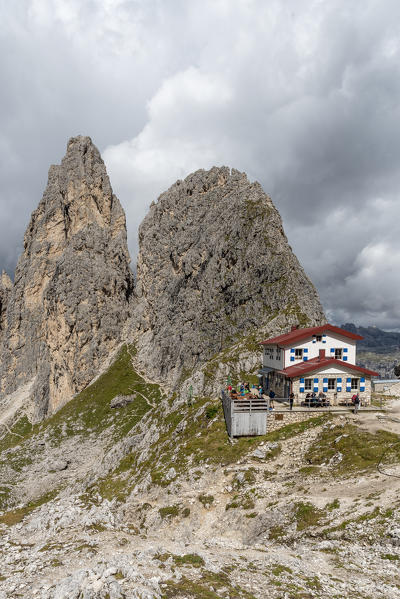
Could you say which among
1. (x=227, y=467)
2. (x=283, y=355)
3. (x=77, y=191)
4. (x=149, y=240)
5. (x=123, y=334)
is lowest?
(x=227, y=467)

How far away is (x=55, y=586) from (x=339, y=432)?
2519 cm

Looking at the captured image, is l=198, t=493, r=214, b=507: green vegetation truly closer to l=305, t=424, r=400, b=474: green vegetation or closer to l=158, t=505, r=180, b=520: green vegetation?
l=158, t=505, r=180, b=520: green vegetation

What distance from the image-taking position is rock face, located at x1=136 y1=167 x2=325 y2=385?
82.0 meters

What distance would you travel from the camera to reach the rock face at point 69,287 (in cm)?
13588

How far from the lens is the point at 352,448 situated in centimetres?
3006

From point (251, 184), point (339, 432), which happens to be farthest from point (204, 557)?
point (251, 184)

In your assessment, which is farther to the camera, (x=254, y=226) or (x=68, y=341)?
(x=68, y=341)

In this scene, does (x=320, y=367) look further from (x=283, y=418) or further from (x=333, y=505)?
(x=333, y=505)

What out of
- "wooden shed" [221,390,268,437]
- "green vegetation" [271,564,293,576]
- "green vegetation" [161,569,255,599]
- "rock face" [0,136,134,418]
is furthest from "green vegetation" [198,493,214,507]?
"rock face" [0,136,134,418]

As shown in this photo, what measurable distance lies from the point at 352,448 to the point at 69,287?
129 m

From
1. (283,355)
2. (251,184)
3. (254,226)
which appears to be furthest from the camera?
(251,184)

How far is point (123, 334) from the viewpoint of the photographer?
139875 millimetres

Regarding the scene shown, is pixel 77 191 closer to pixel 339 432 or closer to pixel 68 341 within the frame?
pixel 68 341

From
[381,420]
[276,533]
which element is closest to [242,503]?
[276,533]
